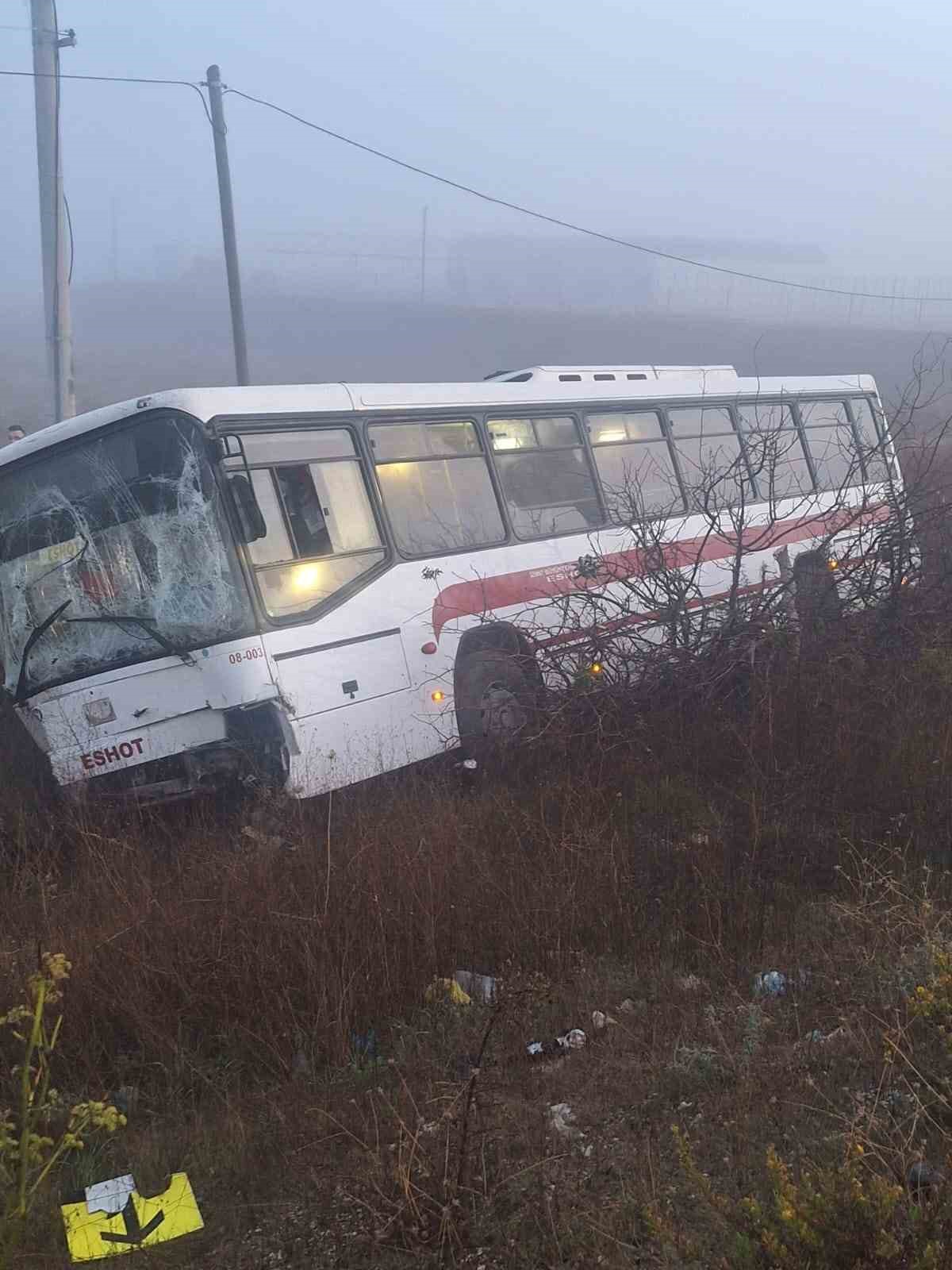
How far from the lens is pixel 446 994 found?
184 inches

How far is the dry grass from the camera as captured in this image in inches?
127

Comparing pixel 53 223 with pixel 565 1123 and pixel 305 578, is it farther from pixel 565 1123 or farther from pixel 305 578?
pixel 565 1123

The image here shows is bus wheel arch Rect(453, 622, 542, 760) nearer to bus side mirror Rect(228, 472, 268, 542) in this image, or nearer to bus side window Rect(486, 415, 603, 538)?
bus side window Rect(486, 415, 603, 538)

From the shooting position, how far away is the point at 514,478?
883 cm

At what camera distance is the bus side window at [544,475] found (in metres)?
8.80

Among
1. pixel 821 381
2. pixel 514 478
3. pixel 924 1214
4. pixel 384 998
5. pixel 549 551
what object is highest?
pixel 821 381

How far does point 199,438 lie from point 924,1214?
5557 millimetres

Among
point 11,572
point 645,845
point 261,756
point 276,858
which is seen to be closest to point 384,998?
point 276,858

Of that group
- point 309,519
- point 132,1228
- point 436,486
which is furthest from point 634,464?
point 132,1228

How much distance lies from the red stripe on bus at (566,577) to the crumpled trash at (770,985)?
381 centimetres

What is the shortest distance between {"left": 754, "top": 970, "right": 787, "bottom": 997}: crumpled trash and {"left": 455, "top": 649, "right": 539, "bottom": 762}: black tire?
3443mm

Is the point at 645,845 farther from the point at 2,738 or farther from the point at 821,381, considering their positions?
the point at 821,381

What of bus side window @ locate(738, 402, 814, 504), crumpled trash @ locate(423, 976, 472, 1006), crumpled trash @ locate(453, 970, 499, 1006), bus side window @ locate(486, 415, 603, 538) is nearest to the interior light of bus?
bus side window @ locate(486, 415, 603, 538)

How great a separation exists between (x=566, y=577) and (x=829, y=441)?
5055mm
